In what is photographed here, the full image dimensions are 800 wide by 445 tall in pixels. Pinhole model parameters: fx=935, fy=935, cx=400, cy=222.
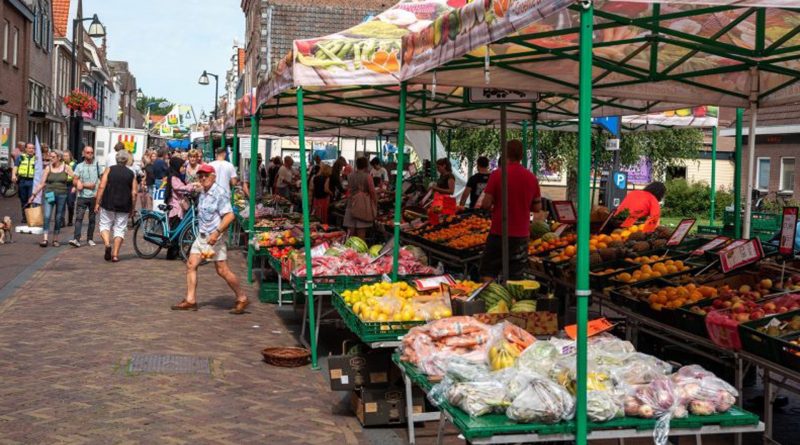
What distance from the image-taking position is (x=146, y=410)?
6.91 metres

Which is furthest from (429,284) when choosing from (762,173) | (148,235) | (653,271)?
(762,173)

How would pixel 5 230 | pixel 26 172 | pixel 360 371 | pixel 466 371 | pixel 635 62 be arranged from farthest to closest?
pixel 26 172, pixel 5 230, pixel 635 62, pixel 360 371, pixel 466 371

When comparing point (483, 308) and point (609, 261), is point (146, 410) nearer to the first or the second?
point (483, 308)

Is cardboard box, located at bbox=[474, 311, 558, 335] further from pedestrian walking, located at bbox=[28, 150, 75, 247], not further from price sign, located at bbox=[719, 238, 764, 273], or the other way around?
pedestrian walking, located at bbox=[28, 150, 75, 247]

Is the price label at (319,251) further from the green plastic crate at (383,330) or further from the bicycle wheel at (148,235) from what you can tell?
the bicycle wheel at (148,235)

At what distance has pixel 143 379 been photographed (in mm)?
7828

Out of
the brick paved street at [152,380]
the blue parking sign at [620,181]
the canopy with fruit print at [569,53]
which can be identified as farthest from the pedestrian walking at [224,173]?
the blue parking sign at [620,181]

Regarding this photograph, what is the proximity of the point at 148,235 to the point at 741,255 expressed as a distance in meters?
11.5

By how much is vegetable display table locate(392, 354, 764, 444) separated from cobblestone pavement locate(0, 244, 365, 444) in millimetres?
2224

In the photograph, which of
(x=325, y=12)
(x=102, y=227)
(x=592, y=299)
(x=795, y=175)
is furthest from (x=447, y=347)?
(x=325, y=12)

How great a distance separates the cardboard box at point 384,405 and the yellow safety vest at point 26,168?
1530 cm

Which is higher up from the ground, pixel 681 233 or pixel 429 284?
pixel 681 233

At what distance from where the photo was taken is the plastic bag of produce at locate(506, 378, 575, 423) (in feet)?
14.4

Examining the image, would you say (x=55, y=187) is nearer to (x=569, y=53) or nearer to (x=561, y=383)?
(x=569, y=53)
